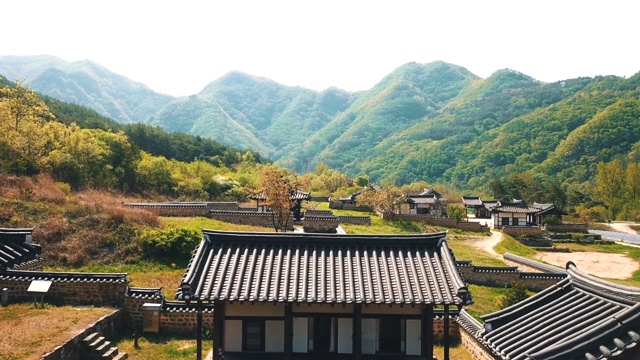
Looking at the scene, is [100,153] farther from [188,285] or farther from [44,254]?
[188,285]

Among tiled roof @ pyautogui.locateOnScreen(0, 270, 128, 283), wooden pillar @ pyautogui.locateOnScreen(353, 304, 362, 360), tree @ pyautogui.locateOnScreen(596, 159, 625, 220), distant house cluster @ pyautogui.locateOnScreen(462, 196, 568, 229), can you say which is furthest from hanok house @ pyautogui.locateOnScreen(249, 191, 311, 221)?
tree @ pyautogui.locateOnScreen(596, 159, 625, 220)

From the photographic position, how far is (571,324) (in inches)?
368

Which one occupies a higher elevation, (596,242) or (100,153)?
(100,153)

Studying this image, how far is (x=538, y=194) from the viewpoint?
78.6 metres

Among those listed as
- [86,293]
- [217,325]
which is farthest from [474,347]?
[86,293]

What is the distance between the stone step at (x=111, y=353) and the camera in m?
14.8

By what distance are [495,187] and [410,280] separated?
8572 centimetres

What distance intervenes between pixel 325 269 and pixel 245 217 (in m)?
29.9

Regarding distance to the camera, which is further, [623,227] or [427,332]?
[623,227]

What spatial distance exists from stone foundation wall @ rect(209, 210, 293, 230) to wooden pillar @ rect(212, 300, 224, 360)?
2878 centimetres

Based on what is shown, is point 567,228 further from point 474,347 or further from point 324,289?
point 324,289

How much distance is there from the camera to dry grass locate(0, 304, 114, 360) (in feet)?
41.9

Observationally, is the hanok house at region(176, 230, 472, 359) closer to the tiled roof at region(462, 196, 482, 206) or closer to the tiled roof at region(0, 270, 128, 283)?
the tiled roof at region(0, 270, 128, 283)

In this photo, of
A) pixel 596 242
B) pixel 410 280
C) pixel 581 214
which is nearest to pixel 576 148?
pixel 581 214
